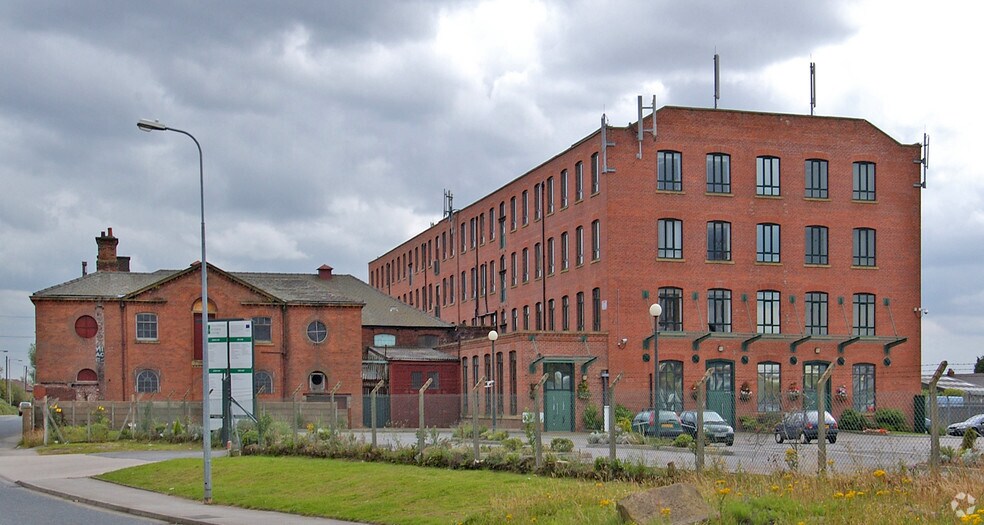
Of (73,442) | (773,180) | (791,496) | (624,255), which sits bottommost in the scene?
(73,442)

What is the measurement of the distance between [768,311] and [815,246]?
437 centimetres

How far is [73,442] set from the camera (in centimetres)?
4972

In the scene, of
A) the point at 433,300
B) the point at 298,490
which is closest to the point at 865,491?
the point at 298,490

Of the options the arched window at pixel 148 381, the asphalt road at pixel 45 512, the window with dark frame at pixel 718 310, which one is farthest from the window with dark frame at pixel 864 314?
the asphalt road at pixel 45 512

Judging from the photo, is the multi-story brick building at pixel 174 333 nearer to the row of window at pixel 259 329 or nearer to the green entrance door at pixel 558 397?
the row of window at pixel 259 329

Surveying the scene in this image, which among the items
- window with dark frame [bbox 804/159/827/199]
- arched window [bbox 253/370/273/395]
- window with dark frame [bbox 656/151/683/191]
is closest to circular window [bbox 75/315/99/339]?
arched window [bbox 253/370/273/395]

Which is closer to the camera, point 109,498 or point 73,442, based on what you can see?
point 109,498

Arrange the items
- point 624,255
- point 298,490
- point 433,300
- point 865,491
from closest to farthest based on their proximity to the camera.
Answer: point 865,491 < point 298,490 < point 624,255 < point 433,300

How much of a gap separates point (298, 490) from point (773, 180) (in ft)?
136

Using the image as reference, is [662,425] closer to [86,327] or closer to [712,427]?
[712,427]

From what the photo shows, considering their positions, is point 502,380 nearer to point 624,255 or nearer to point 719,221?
point 624,255

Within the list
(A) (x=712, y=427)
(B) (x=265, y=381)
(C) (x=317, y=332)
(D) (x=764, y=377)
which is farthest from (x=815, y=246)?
(A) (x=712, y=427)

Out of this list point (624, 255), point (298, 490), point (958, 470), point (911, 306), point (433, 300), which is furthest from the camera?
point (433, 300)

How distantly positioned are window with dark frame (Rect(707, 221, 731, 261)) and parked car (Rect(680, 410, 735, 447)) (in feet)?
72.4
